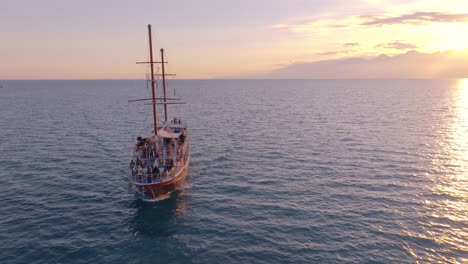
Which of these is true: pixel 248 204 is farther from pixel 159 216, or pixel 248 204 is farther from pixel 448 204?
pixel 448 204

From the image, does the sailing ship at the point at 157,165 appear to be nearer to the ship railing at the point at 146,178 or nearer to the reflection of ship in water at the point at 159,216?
the ship railing at the point at 146,178

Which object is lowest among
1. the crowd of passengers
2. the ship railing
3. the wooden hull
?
the wooden hull

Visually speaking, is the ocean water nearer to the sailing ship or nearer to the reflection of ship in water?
the reflection of ship in water

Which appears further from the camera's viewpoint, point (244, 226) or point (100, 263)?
point (244, 226)

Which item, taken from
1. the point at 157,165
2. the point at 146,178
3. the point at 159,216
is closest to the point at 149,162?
the point at 157,165

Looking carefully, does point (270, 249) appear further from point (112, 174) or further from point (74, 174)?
point (74, 174)

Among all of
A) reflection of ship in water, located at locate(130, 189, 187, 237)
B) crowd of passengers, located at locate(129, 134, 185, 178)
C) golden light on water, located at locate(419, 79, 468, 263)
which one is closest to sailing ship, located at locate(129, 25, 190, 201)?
crowd of passengers, located at locate(129, 134, 185, 178)

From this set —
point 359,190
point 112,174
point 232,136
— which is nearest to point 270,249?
point 359,190

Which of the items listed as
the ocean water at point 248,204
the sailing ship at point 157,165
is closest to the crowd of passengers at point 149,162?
the sailing ship at point 157,165
